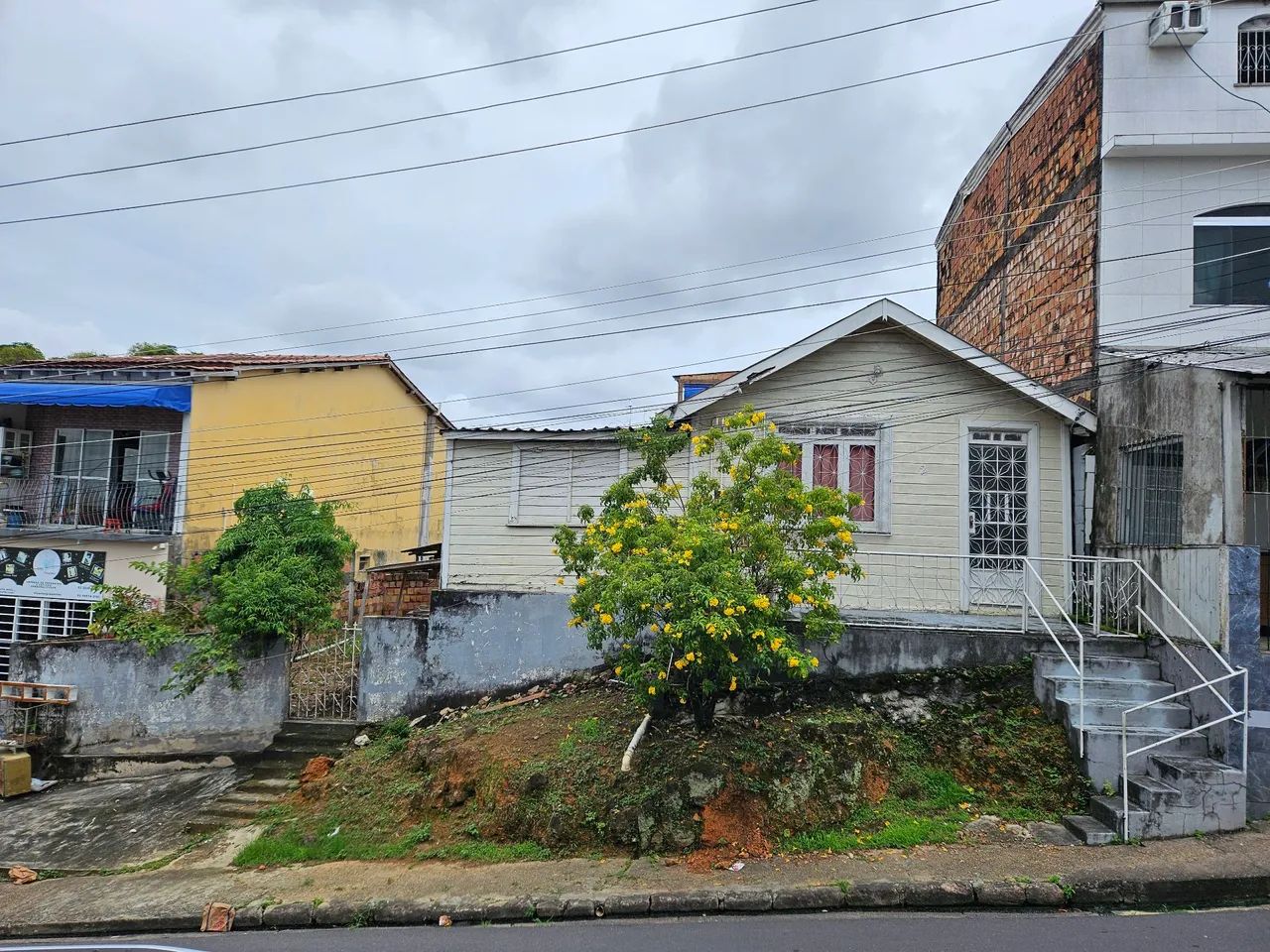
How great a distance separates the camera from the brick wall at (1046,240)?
13750mm

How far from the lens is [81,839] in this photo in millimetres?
9742

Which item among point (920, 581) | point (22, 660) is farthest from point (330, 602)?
point (920, 581)

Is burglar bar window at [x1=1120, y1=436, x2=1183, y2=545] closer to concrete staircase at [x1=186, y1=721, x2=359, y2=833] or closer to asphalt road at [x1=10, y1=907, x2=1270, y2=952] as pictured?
asphalt road at [x1=10, y1=907, x2=1270, y2=952]

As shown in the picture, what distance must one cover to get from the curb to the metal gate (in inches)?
182

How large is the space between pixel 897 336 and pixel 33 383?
16.5 meters

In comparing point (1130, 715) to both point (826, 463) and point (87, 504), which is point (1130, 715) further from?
point (87, 504)

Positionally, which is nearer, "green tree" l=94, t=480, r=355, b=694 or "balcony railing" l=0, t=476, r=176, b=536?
"green tree" l=94, t=480, r=355, b=694

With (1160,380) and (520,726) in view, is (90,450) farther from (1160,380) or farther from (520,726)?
(1160,380)

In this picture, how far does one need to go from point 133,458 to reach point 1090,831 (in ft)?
60.4

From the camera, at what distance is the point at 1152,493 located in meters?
9.85

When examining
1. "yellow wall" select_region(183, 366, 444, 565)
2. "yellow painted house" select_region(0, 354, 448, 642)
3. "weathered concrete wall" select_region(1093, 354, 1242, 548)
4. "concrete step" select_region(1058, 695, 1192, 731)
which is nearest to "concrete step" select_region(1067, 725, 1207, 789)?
"concrete step" select_region(1058, 695, 1192, 731)

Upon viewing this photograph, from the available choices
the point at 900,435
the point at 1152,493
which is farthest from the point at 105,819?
the point at 1152,493

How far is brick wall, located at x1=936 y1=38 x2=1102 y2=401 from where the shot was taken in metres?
13.8

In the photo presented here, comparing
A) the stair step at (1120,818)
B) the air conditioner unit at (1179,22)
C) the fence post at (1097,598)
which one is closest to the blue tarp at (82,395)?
the fence post at (1097,598)
